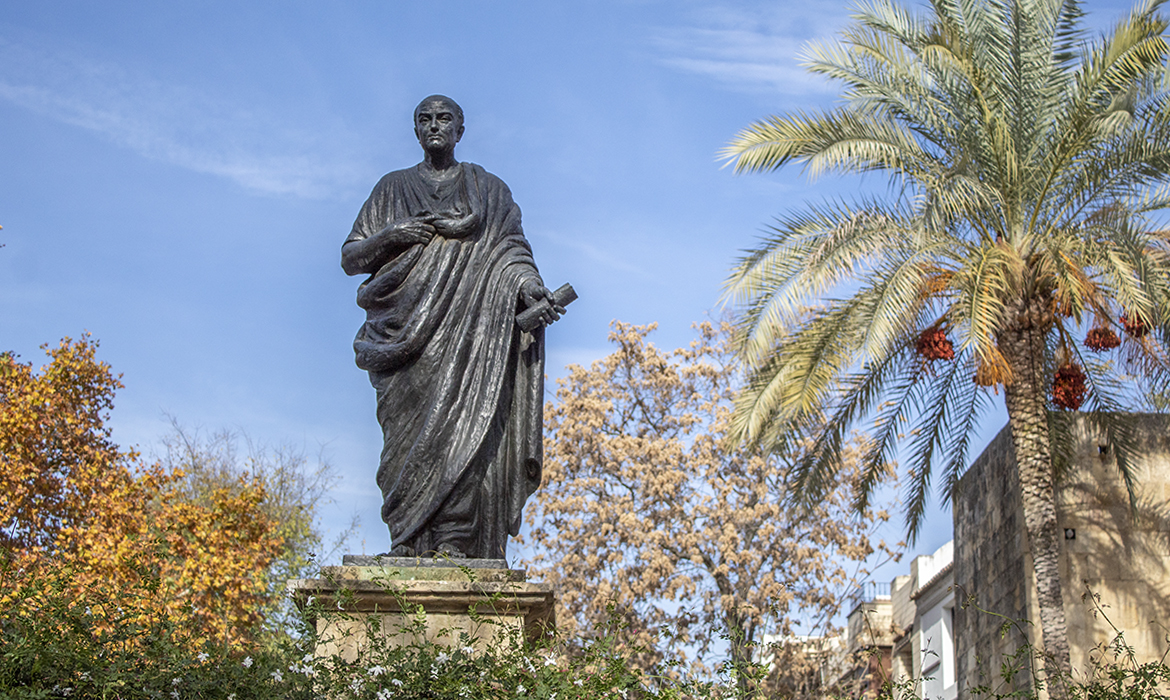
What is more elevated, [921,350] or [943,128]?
[943,128]

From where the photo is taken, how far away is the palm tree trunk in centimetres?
1235

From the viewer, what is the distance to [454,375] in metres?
5.10

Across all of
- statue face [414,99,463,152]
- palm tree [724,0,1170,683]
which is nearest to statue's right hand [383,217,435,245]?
statue face [414,99,463,152]

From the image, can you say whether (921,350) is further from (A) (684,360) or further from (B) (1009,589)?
(A) (684,360)

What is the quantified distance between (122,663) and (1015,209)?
10.4m

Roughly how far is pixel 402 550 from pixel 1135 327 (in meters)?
9.20

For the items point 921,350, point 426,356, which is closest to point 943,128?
point 921,350

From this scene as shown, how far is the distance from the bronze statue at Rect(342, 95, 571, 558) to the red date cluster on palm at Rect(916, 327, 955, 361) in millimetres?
8225

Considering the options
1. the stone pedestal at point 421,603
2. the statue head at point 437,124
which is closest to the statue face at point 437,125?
the statue head at point 437,124

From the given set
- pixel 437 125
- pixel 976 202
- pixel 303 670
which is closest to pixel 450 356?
pixel 437 125

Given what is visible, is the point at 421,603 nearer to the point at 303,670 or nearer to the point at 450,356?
the point at 303,670

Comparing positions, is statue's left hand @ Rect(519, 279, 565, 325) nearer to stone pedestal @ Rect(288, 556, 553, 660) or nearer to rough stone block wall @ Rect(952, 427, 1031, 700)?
stone pedestal @ Rect(288, 556, 553, 660)

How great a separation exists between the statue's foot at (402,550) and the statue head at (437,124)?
1675 mm

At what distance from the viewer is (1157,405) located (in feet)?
45.0
